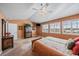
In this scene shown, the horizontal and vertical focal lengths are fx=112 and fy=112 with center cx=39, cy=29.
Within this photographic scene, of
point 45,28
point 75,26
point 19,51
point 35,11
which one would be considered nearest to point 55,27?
point 45,28

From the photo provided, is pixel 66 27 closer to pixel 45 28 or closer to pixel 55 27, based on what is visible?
pixel 55 27

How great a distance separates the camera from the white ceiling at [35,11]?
213 cm

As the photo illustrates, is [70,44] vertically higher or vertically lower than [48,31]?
lower

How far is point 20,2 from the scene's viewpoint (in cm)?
218

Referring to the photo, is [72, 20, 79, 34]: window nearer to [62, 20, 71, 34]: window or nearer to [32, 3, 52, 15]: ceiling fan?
[62, 20, 71, 34]: window

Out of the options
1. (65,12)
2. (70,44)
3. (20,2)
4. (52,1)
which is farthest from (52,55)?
(20,2)

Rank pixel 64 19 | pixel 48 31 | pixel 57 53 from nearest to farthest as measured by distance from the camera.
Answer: pixel 57 53, pixel 64 19, pixel 48 31

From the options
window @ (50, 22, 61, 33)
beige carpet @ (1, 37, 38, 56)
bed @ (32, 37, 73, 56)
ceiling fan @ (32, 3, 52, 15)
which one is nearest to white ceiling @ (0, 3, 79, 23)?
ceiling fan @ (32, 3, 52, 15)

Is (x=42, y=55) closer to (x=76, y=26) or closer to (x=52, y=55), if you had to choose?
(x=52, y=55)

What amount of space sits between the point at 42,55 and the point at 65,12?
0.98 meters

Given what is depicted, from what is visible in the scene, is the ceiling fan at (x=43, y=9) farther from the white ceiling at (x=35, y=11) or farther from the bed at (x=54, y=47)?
the bed at (x=54, y=47)

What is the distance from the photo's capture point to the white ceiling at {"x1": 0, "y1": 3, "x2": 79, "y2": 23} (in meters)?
2.13

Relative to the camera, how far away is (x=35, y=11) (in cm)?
225

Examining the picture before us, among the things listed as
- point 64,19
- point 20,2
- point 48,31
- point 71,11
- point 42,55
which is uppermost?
point 20,2
